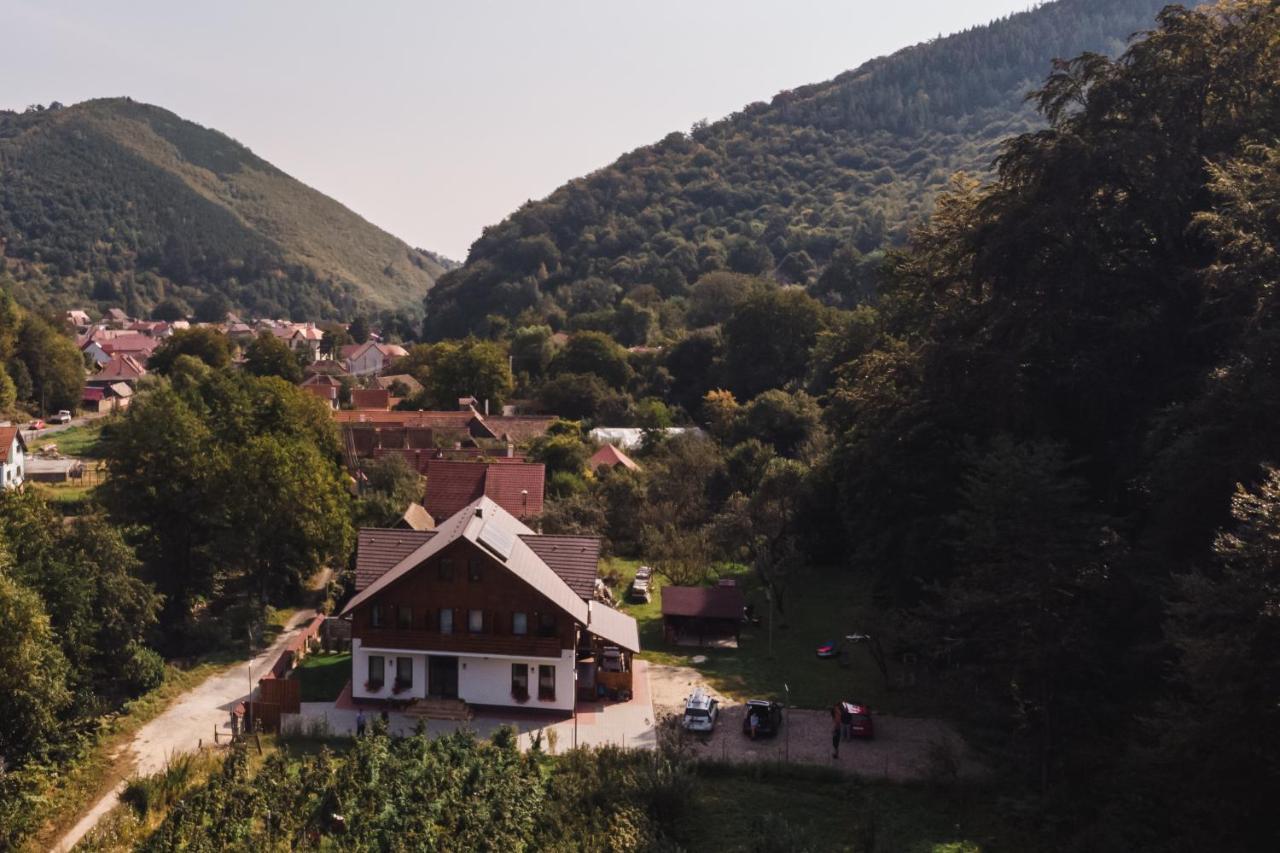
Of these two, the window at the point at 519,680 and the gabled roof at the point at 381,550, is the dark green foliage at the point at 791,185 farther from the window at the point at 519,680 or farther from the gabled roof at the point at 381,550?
the window at the point at 519,680

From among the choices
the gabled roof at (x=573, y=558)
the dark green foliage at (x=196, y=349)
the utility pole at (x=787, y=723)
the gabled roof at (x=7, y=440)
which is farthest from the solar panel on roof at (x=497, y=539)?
the dark green foliage at (x=196, y=349)

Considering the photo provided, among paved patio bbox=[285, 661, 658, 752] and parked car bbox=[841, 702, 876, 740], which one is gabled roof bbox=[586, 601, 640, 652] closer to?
paved patio bbox=[285, 661, 658, 752]

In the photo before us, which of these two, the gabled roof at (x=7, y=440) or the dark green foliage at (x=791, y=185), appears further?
the dark green foliage at (x=791, y=185)

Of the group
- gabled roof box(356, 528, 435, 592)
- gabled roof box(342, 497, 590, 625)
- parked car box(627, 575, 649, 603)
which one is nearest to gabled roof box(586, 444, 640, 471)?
parked car box(627, 575, 649, 603)

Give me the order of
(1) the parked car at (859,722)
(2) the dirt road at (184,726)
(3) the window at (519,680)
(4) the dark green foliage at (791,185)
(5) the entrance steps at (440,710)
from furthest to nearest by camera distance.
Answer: (4) the dark green foliage at (791,185) < (3) the window at (519,680) < (5) the entrance steps at (440,710) < (1) the parked car at (859,722) < (2) the dirt road at (184,726)

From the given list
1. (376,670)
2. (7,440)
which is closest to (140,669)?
(376,670)

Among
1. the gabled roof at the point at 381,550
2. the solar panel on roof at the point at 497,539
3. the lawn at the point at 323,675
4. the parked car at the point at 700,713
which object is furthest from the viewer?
the gabled roof at the point at 381,550

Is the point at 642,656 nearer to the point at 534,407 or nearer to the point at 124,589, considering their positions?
the point at 124,589
